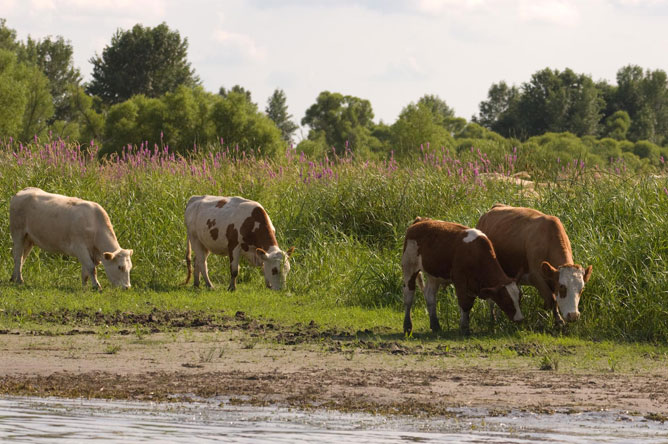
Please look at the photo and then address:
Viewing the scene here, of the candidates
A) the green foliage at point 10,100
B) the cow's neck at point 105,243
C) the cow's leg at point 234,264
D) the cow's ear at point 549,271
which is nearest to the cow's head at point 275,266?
the cow's leg at point 234,264

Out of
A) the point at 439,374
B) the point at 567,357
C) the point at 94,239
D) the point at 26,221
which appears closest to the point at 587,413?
the point at 439,374

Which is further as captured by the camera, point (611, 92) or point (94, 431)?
point (611, 92)

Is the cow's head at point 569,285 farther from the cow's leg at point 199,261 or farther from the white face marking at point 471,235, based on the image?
the cow's leg at point 199,261

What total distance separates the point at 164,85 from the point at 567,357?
83.2m

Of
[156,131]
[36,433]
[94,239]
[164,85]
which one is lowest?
[36,433]

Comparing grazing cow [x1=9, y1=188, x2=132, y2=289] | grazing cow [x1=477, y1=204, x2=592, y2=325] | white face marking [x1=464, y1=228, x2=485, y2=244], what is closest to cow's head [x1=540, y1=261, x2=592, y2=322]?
grazing cow [x1=477, y1=204, x2=592, y2=325]

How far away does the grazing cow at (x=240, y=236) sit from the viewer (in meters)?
16.5

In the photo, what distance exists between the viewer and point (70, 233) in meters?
17.0

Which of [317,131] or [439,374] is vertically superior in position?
[317,131]

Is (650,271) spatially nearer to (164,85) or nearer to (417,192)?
(417,192)

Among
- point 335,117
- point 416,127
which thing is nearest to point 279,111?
point 335,117

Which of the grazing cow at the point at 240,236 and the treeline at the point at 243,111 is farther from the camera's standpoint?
the treeline at the point at 243,111

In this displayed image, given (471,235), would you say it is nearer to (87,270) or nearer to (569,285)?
(569,285)

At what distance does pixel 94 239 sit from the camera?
55.5 ft
